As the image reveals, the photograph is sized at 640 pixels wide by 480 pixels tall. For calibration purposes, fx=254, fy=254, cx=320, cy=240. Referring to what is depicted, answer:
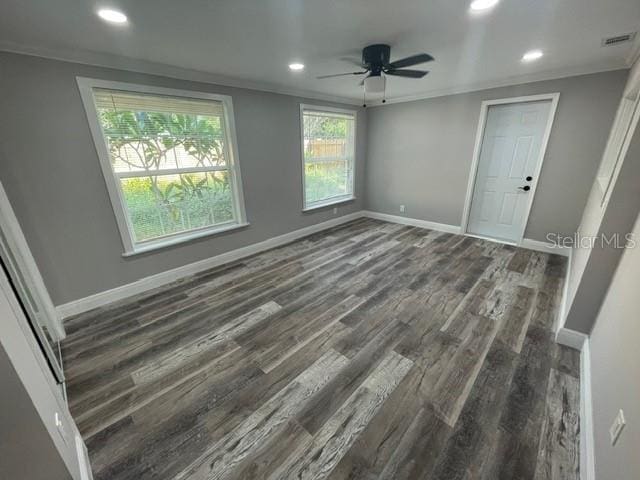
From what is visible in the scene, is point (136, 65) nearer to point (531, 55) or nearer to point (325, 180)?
point (325, 180)

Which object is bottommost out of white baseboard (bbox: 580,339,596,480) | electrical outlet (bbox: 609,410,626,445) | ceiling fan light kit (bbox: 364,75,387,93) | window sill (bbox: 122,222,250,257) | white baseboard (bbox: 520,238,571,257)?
white baseboard (bbox: 580,339,596,480)

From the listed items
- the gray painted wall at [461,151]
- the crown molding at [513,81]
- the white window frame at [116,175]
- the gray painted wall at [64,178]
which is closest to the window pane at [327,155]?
the gray painted wall at [461,151]

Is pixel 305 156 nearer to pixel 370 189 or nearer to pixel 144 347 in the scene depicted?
pixel 370 189

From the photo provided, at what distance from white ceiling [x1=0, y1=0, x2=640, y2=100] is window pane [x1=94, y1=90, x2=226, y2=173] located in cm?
38

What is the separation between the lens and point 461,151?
423 centimetres

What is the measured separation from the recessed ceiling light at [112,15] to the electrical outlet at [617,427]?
134 inches

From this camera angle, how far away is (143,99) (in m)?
2.66

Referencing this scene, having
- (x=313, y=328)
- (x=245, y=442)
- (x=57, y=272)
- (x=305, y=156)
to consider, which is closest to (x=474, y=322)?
(x=313, y=328)

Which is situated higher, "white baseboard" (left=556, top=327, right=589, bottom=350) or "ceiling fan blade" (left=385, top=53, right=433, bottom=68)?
"ceiling fan blade" (left=385, top=53, right=433, bottom=68)

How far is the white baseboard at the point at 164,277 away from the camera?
258 cm

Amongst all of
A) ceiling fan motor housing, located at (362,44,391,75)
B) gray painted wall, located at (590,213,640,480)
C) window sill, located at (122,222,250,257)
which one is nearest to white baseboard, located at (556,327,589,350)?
gray painted wall, located at (590,213,640,480)

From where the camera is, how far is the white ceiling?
1627 mm

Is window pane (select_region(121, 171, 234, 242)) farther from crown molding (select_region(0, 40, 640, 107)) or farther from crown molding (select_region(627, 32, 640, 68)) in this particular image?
crown molding (select_region(627, 32, 640, 68))

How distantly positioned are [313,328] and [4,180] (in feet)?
9.36
